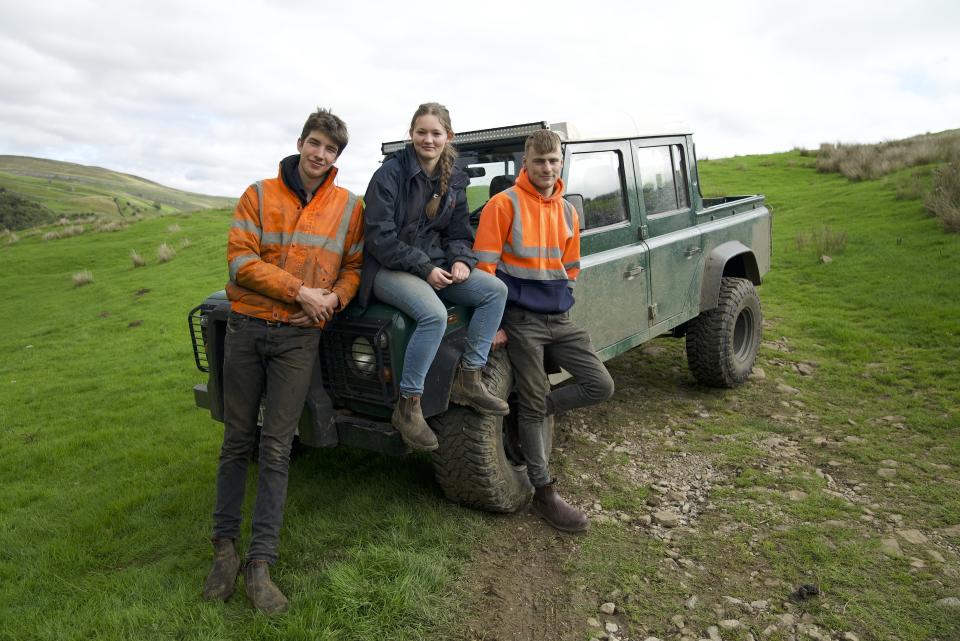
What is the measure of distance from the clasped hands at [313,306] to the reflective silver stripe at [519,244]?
36.2 inches

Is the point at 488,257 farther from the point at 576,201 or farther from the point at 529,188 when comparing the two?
the point at 576,201

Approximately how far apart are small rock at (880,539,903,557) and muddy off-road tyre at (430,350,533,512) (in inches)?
73.8

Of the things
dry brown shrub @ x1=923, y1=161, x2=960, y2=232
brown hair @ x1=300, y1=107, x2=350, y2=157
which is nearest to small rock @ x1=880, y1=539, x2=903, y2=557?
brown hair @ x1=300, y1=107, x2=350, y2=157

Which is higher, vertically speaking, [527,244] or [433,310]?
[527,244]

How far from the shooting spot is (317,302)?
2818 mm

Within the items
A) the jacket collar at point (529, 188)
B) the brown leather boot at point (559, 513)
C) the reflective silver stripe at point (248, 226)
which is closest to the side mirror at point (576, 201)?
the jacket collar at point (529, 188)

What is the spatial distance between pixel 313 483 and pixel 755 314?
3985 millimetres

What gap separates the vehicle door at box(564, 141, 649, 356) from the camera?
155 inches

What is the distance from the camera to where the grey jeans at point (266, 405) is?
2863mm

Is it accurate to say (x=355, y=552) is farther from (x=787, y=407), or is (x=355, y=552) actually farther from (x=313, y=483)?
(x=787, y=407)

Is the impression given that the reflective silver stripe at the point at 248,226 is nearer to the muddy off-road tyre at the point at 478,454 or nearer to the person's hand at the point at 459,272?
the person's hand at the point at 459,272

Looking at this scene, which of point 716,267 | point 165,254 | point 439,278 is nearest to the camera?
point 439,278

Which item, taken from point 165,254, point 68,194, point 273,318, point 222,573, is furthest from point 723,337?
point 68,194

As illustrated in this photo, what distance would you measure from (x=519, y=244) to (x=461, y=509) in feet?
4.86
